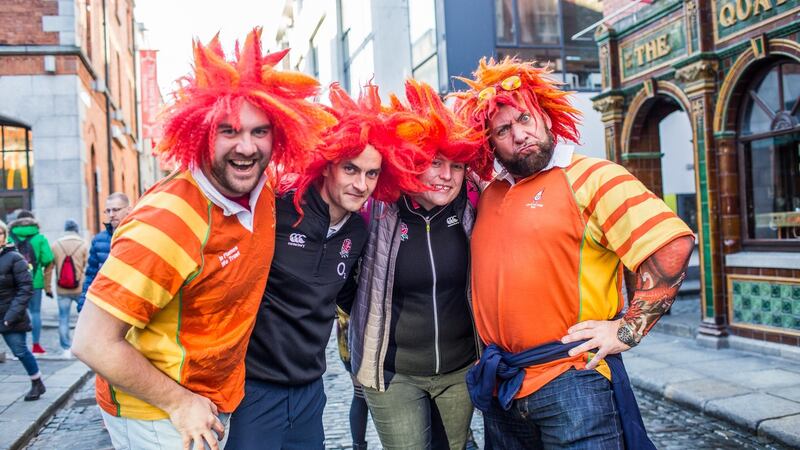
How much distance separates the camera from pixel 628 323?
8.34 ft

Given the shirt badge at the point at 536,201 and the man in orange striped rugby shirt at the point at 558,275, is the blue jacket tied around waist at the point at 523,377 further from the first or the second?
the shirt badge at the point at 536,201

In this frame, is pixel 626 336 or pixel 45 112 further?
pixel 45 112

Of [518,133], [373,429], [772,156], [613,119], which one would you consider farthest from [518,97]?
[613,119]

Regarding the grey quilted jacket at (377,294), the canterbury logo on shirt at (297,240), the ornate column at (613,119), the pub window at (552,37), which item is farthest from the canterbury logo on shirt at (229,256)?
the pub window at (552,37)

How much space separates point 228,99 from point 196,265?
574 millimetres

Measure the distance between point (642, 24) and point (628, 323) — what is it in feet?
28.3

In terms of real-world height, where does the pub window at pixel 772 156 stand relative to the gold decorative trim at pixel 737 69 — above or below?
below

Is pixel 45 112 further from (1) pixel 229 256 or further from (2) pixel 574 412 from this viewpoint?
(2) pixel 574 412

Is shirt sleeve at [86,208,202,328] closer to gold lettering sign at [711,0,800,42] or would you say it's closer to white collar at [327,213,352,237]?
white collar at [327,213,352,237]

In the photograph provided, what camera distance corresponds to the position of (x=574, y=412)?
2492mm

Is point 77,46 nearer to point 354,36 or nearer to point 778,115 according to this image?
point 354,36

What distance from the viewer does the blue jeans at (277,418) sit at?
256cm

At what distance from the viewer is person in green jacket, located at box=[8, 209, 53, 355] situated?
8.59m

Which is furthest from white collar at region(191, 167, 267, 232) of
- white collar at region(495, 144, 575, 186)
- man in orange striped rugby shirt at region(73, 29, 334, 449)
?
white collar at region(495, 144, 575, 186)
